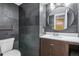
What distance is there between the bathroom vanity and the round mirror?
0.59 feet

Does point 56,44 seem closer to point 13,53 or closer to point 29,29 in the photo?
point 29,29

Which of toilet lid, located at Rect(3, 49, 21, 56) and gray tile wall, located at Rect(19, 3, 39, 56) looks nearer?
toilet lid, located at Rect(3, 49, 21, 56)

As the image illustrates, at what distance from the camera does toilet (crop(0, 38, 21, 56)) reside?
126cm

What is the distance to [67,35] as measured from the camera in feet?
4.29

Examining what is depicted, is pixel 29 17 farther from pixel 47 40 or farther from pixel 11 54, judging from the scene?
pixel 11 54

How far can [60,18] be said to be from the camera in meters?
1.28

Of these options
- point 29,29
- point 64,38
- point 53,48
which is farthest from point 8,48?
point 64,38

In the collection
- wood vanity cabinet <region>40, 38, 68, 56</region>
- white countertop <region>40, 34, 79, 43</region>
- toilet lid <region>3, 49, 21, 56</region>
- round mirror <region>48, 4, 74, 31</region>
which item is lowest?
toilet lid <region>3, 49, 21, 56</region>

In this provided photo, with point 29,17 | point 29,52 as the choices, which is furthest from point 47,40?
point 29,17

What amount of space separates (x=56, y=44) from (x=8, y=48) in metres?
0.80

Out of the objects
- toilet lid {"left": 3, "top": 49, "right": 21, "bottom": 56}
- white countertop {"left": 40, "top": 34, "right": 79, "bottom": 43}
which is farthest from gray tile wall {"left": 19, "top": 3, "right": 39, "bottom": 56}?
white countertop {"left": 40, "top": 34, "right": 79, "bottom": 43}

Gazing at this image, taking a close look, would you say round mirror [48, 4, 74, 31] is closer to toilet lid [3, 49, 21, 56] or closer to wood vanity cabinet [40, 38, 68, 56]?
wood vanity cabinet [40, 38, 68, 56]

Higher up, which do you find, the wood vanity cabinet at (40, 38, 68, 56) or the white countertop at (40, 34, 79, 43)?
the white countertop at (40, 34, 79, 43)

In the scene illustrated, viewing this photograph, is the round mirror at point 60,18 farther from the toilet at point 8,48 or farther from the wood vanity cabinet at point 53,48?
the toilet at point 8,48
